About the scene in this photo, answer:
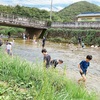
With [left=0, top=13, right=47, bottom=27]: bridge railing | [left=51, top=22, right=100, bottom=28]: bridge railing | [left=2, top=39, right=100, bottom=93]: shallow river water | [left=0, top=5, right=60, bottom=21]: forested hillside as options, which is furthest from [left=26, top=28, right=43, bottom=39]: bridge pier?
[left=0, top=5, right=60, bottom=21]: forested hillside

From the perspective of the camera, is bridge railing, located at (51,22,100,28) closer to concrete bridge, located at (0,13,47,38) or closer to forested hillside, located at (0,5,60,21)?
concrete bridge, located at (0,13,47,38)

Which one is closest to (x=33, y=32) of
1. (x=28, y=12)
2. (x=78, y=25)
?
(x=78, y=25)

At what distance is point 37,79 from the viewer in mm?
6809

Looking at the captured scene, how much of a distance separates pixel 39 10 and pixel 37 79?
71.2m

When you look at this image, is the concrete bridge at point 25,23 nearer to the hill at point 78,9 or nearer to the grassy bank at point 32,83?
the grassy bank at point 32,83

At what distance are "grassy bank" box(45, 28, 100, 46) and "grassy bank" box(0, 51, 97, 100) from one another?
28.3 m

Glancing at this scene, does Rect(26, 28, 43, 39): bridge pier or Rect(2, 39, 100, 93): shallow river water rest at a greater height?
Rect(26, 28, 43, 39): bridge pier

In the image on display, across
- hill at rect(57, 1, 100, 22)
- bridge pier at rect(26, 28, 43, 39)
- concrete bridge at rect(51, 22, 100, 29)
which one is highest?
hill at rect(57, 1, 100, 22)

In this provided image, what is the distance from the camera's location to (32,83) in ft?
21.7

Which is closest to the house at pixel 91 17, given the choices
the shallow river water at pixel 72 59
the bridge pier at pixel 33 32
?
the bridge pier at pixel 33 32

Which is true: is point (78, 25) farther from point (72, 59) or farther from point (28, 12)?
point (28, 12)

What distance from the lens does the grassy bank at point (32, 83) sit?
5.61 metres

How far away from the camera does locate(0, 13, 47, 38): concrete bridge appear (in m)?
37.2

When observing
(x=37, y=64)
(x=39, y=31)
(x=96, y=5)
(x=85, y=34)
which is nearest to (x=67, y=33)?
(x=85, y=34)
